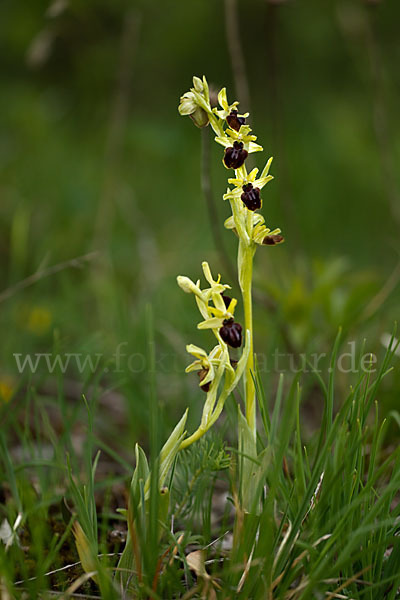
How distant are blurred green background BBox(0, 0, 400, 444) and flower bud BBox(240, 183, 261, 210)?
0.61 metres

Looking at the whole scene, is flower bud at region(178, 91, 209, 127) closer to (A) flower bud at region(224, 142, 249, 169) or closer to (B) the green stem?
(A) flower bud at region(224, 142, 249, 169)

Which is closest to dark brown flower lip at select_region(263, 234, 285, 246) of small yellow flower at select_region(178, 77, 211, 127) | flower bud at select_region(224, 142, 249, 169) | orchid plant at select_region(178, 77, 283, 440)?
orchid plant at select_region(178, 77, 283, 440)

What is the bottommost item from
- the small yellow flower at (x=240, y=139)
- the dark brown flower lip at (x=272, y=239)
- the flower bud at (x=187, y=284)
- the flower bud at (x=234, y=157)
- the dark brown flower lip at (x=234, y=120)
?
the flower bud at (x=187, y=284)

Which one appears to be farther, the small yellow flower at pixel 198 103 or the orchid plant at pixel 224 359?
the small yellow flower at pixel 198 103

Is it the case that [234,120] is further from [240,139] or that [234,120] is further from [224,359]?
[224,359]

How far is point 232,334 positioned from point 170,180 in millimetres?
4497

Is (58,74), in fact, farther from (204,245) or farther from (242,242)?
(242,242)

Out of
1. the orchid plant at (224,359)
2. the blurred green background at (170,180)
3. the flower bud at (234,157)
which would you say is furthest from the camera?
the blurred green background at (170,180)

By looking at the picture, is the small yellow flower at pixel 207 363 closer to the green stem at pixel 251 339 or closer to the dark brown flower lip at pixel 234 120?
the green stem at pixel 251 339

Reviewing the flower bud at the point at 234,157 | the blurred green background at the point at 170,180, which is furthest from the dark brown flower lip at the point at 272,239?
the blurred green background at the point at 170,180

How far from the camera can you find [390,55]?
5.96 m

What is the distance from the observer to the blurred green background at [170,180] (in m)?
2.48

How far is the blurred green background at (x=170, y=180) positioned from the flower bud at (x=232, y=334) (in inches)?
18.6

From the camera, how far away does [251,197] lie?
1214 millimetres
